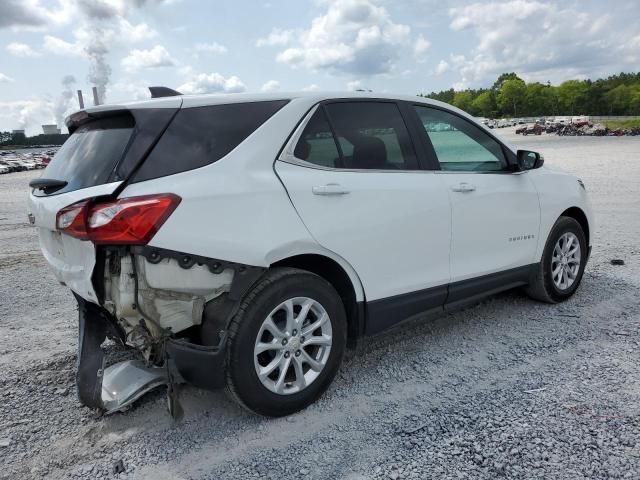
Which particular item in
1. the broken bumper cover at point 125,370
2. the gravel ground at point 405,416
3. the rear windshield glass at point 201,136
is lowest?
the gravel ground at point 405,416

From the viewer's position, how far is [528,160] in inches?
A: 177

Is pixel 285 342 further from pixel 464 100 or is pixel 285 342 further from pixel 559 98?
pixel 464 100

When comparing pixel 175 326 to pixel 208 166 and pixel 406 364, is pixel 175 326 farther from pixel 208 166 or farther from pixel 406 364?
pixel 406 364

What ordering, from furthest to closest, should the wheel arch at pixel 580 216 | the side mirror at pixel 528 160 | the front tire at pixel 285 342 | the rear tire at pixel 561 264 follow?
the wheel arch at pixel 580 216, the rear tire at pixel 561 264, the side mirror at pixel 528 160, the front tire at pixel 285 342

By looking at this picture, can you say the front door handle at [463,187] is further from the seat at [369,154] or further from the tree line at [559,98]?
the tree line at [559,98]

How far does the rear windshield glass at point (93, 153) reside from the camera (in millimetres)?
2844

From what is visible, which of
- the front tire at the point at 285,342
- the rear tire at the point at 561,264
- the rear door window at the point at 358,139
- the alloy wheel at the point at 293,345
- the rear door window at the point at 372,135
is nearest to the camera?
the front tire at the point at 285,342

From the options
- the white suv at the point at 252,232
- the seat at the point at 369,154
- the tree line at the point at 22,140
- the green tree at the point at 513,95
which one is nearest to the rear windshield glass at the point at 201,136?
the white suv at the point at 252,232

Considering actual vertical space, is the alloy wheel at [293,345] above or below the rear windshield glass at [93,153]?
below

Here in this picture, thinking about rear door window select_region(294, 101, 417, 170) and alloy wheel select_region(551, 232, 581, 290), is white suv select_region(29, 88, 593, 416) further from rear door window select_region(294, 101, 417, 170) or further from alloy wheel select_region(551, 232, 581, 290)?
alloy wheel select_region(551, 232, 581, 290)

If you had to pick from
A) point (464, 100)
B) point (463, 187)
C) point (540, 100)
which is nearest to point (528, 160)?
point (463, 187)

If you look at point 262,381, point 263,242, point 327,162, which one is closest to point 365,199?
point 327,162

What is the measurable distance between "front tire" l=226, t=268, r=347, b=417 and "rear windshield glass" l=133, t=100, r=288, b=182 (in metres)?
0.73

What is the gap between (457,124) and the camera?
166 inches
